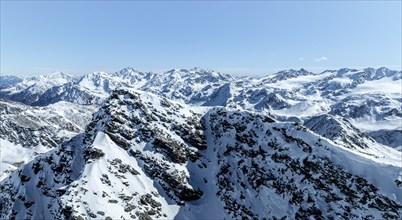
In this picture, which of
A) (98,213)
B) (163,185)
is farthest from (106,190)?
(163,185)

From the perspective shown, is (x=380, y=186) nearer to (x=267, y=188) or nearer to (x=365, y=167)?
(x=365, y=167)

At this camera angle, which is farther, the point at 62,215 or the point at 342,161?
the point at 342,161

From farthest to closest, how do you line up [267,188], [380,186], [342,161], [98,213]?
[267,188], [342,161], [380,186], [98,213]

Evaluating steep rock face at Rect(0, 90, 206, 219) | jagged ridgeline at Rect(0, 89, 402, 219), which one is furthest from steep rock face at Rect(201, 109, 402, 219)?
steep rock face at Rect(0, 90, 206, 219)

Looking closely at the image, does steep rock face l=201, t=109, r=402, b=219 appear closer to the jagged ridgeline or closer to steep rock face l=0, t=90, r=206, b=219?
the jagged ridgeline

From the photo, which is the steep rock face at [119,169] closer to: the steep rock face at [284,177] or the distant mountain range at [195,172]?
the distant mountain range at [195,172]

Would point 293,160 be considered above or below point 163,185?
above
